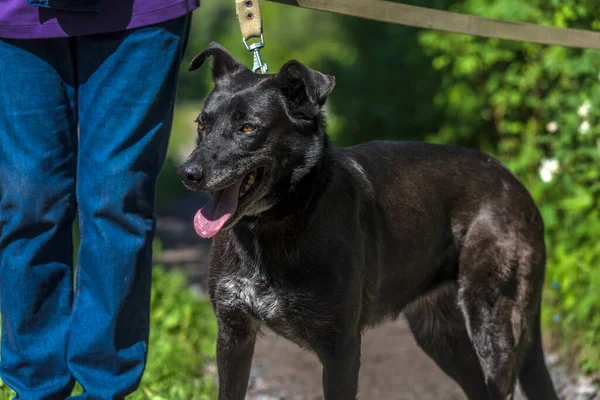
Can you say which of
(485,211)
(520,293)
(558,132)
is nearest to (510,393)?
(520,293)

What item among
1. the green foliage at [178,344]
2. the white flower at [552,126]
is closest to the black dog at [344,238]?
the green foliage at [178,344]

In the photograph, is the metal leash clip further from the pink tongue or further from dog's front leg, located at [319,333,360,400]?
dog's front leg, located at [319,333,360,400]

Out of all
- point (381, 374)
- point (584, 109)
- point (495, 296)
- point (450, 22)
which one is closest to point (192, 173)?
point (450, 22)

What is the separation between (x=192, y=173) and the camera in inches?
119

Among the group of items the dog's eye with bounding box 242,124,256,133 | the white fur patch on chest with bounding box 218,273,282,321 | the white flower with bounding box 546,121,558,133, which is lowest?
the white flower with bounding box 546,121,558,133

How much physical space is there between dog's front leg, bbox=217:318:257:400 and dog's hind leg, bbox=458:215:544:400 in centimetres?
102

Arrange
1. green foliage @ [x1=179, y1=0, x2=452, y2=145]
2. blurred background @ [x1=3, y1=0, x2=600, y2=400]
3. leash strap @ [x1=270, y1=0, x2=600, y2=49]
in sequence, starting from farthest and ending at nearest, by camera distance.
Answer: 1. green foliage @ [x1=179, y1=0, x2=452, y2=145]
2. blurred background @ [x1=3, y1=0, x2=600, y2=400]
3. leash strap @ [x1=270, y1=0, x2=600, y2=49]

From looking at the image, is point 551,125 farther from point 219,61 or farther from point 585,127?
point 219,61

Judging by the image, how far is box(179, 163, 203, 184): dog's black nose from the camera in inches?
119

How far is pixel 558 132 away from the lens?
234 inches

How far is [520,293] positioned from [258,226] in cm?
130

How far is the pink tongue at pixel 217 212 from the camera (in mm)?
3059

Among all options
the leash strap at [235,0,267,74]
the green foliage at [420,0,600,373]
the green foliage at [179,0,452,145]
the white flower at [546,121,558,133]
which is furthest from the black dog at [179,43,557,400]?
the green foliage at [179,0,452,145]

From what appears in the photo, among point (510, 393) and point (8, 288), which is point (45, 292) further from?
point (510, 393)
